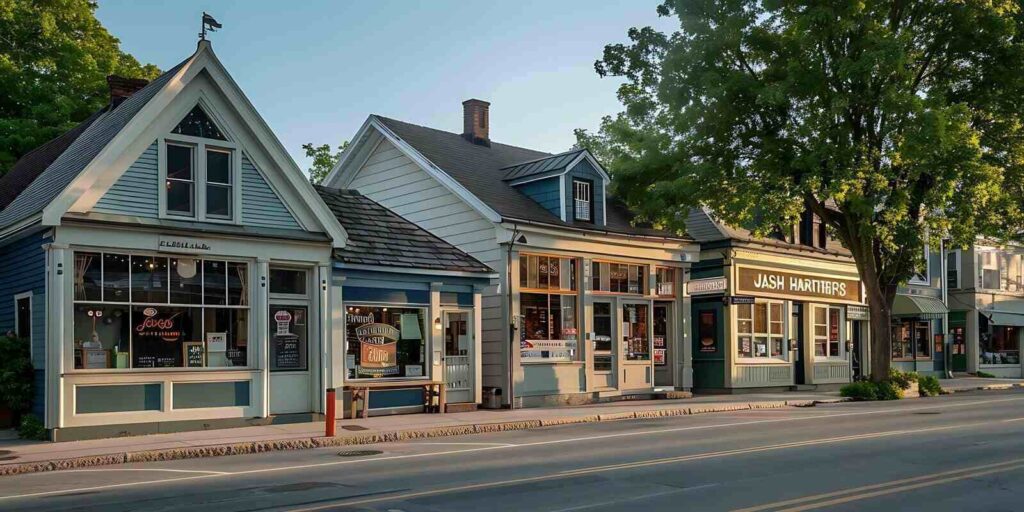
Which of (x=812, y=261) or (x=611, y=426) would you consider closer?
(x=611, y=426)

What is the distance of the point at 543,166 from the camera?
86.1ft

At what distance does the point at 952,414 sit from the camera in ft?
71.1

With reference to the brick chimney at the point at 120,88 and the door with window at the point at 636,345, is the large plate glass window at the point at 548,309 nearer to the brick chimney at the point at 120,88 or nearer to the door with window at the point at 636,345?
the door with window at the point at 636,345

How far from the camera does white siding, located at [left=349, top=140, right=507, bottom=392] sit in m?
23.8

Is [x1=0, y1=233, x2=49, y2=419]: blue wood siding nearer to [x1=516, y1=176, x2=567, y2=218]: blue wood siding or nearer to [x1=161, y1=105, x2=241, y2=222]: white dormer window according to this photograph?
[x1=161, y1=105, x2=241, y2=222]: white dormer window


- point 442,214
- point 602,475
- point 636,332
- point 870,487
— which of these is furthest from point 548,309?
point 870,487

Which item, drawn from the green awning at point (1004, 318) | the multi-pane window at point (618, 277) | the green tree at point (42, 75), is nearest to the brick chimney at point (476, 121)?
the multi-pane window at point (618, 277)

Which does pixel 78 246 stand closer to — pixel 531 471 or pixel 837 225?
pixel 531 471

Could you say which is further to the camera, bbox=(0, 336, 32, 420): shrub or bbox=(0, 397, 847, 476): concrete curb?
bbox=(0, 336, 32, 420): shrub

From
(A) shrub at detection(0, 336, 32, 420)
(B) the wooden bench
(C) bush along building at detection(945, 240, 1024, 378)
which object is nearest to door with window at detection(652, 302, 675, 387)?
(B) the wooden bench

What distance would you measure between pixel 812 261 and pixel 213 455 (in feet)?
76.3

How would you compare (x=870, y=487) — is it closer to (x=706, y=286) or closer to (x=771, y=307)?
(x=706, y=286)

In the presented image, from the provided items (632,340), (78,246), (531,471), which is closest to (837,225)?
(632,340)

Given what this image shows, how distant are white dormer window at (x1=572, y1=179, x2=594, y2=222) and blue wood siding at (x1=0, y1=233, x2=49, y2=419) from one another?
13.3 metres
